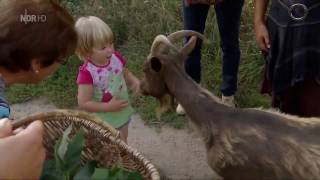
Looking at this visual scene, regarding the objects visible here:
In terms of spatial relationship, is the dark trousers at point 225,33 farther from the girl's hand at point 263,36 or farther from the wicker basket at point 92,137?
the wicker basket at point 92,137

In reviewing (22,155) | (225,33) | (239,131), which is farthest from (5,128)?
(225,33)

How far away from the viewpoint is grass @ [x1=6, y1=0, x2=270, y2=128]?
16.9ft

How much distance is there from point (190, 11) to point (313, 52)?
1445mm

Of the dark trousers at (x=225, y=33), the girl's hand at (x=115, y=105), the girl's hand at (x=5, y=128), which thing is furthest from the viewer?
the dark trousers at (x=225, y=33)

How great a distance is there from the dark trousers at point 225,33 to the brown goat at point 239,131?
2.81ft

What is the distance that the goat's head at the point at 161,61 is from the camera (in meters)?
3.44

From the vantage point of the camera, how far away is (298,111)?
133 inches

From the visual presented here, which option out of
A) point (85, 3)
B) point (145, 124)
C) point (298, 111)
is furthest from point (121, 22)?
point (298, 111)

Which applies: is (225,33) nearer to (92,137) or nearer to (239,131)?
(239,131)

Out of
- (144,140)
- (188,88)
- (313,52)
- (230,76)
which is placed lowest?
(144,140)

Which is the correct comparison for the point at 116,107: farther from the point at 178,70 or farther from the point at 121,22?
the point at 121,22

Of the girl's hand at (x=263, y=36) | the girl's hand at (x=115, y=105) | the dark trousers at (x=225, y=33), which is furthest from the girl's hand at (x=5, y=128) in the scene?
the dark trousers at (x=225, y=33)

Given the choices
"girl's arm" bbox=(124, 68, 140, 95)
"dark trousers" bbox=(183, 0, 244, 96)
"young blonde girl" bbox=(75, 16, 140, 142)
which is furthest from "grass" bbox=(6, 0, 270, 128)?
"young blonde girl" bbox=(75, 16, 140, 142)

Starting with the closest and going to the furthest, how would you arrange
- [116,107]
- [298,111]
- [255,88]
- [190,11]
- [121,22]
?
[298,111]
[116,107]
[190,11]
[255,88]
[121,22]
